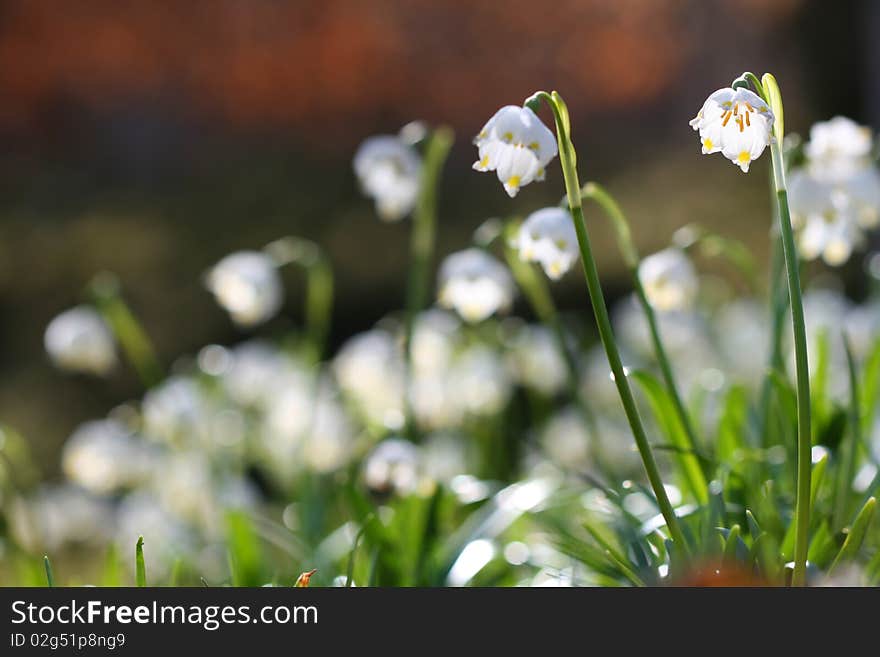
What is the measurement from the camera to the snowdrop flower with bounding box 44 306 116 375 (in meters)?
2.23

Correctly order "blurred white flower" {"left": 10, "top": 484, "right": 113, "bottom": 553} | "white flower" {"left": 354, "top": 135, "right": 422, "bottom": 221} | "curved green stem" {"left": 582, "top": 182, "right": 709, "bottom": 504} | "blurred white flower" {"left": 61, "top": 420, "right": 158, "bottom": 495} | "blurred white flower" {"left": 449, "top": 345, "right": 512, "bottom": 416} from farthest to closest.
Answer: "blurred white flower" {"left": 10, "top": 484, "right": 113, "bottom": 553}
"blurred white flower" {"left": 449, "top": 345, "right": 512, "bottom": 416}
"blurred white flower" {"left": 61, "top": 420, "right": 158, "bottom": 495}
"white flower" {"left": 354, "top": 135, "right": 422, "bottom": 221}
"curved green stem" {"left": 582, "top": 182, "right": 709, "bottom": 504}

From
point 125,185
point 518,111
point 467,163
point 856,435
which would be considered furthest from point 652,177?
point 518,111

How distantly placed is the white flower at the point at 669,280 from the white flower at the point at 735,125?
68cm

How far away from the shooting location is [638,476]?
2.66 meters

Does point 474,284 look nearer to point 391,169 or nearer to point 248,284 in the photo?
point 391,169

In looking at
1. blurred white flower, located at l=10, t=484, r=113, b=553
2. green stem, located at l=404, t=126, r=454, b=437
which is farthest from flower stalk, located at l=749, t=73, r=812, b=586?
blurred white flower, located at l=10, t=484, r=113, b=553

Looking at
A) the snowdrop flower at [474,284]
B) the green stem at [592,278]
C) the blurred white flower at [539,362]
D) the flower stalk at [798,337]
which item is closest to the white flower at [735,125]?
the flower stalk at [798,337]

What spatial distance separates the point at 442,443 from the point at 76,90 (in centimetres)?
372

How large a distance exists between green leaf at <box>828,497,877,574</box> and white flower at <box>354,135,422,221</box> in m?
1.06

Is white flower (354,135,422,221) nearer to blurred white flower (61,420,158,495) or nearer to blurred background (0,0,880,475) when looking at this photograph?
blurred white flower (61,420,158,495)

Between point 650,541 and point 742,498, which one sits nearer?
point 650,541

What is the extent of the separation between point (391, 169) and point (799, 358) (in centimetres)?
109

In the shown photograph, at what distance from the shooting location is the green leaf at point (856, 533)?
1209 millimetres
